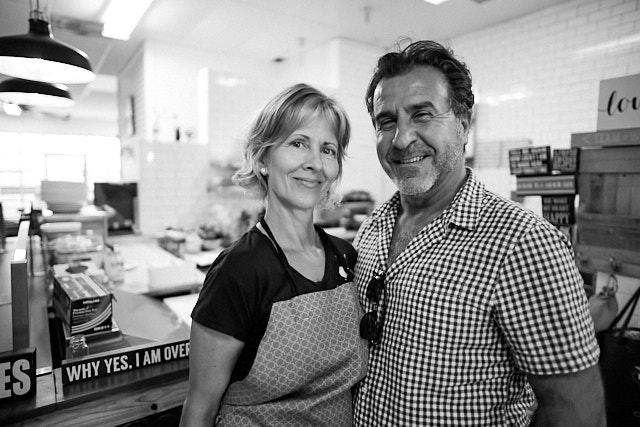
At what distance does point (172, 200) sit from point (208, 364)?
194 inches

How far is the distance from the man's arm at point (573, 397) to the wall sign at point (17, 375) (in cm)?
148

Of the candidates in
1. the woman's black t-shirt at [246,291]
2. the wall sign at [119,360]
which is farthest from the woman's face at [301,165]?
the wall sign at [119,360]

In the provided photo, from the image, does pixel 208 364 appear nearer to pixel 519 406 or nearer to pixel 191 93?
pixel 519 406

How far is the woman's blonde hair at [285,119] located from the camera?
51.2 inches

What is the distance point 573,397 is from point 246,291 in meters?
0.86

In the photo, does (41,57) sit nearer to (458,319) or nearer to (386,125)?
(386,125)

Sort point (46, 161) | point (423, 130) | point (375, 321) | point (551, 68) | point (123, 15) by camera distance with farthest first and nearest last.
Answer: point (46, 161), point (551, 68), point (123, 15), point (423, 130), point (375, 321)

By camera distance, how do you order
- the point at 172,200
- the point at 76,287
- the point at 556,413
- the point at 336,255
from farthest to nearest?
the point at 172,200 < the point at 76,287 < the point at 336,255 < the point at 556,413

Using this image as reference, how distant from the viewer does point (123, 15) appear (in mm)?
4336

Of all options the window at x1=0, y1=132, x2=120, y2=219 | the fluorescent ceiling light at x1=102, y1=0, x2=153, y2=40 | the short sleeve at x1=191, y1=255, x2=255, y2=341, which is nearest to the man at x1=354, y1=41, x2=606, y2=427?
the short sleeve at x1=191, y1=255, x2=255, y2=341

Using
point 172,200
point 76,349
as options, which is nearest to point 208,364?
A: point 76,349

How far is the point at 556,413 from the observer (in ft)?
3.54

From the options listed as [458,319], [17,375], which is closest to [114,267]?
[17,375]

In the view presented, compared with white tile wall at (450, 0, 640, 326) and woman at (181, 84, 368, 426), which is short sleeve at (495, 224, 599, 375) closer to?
woman at (181, 84, 368, 426)
